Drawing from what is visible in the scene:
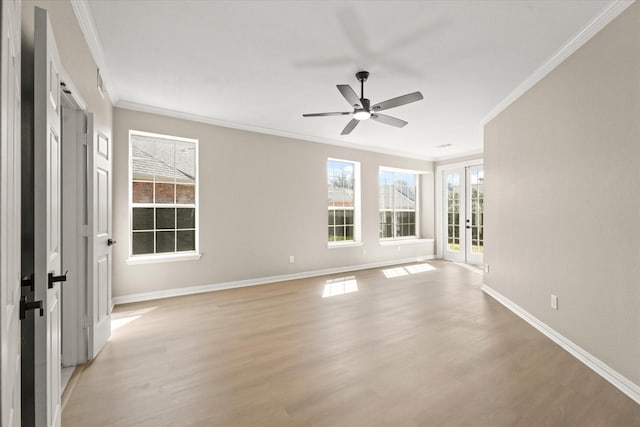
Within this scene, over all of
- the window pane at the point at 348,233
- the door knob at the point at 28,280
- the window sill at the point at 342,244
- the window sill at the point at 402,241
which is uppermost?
the door knob at the point at 28,280

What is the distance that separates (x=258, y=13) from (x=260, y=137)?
296 cm

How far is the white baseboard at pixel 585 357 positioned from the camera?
2.08 m

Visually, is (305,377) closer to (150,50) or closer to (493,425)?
(493,425)

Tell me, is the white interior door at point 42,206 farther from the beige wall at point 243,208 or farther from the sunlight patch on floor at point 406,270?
the sunlight patch on floor at point 406,270

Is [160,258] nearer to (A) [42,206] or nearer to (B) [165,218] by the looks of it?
(B) [165,218]

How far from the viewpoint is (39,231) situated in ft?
4.06

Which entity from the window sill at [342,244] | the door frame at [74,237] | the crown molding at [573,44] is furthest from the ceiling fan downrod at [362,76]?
the window sill at [342,244]

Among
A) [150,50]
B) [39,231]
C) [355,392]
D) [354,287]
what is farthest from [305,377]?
[150,50]

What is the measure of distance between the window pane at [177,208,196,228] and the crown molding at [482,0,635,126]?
184 inches

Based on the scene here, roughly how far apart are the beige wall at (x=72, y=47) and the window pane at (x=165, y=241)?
181 cm

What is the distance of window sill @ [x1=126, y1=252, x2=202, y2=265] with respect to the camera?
4.14m

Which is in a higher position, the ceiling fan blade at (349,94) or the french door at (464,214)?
the ceiling fan blade at (349,94)

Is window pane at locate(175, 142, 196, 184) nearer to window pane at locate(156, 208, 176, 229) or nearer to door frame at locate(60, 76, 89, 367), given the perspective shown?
window pane at locate(156, 208, 176, 229)

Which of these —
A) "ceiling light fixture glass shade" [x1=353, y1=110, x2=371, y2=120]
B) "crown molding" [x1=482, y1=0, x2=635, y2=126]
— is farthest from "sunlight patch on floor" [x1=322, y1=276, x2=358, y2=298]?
"crown molding" [x1=482, y1=0, x2=635, y2=126]
